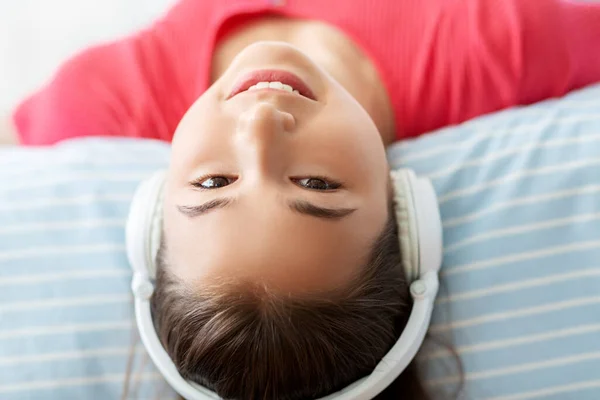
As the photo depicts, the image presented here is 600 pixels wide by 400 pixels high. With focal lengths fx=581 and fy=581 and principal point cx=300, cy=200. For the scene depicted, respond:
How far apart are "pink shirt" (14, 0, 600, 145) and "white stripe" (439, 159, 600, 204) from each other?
0.19 metres

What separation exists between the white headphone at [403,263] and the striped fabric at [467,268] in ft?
0.26

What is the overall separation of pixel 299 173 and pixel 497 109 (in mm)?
505

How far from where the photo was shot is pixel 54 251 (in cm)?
91

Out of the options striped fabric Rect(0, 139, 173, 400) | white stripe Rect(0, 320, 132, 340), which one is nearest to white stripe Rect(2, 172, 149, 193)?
striped fabric Rect(0, 139, 173, 400)

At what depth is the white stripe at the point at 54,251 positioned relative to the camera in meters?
0.91

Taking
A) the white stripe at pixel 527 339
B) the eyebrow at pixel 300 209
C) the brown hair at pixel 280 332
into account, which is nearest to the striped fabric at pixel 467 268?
the white stripe at pixel 527 339

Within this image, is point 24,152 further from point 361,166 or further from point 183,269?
point 361,166

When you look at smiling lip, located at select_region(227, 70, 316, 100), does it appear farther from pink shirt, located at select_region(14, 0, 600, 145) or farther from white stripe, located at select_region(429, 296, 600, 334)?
white stripe, located at select_region(429, 296, 600, 334)

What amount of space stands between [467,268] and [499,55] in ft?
1.34

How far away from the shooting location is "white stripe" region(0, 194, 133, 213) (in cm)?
95

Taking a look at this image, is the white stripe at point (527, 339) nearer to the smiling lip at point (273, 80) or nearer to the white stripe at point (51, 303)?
the smiling lip at point (273, 80)

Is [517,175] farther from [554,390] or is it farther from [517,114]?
[554,390]

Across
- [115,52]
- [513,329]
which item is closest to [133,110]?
[115,52]

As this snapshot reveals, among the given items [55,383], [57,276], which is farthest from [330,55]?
[55,383]
